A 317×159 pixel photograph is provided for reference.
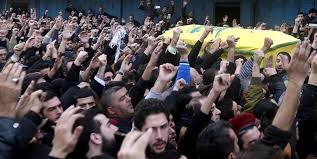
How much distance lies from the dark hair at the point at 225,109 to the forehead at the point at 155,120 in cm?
153

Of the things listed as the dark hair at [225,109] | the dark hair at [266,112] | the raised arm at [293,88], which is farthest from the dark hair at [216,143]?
the dark hair at [225,109]

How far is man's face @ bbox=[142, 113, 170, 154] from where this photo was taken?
3.31 metres

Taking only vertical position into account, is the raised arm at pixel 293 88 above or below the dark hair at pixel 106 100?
above

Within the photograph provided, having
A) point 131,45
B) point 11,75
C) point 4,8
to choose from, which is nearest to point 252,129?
point 11,75

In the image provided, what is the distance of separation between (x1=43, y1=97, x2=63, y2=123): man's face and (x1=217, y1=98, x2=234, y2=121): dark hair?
56.9 inches

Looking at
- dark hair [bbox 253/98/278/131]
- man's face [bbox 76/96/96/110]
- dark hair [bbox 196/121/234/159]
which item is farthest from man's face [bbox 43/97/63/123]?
dark hair [bbox 253/98/278/131]

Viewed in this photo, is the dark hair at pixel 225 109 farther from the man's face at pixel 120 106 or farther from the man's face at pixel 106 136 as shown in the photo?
the man's face at pixel 106 136

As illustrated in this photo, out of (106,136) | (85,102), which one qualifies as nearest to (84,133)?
(106,136)

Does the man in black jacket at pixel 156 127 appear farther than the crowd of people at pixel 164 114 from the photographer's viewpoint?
Yes

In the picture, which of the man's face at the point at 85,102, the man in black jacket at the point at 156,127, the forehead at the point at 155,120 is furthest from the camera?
the man's face at the point at 85,102

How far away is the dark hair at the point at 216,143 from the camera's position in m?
3.52

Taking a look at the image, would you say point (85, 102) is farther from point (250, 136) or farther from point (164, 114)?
point (250, 136)

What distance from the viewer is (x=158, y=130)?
3.43 meters

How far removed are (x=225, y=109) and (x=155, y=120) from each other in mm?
1632
